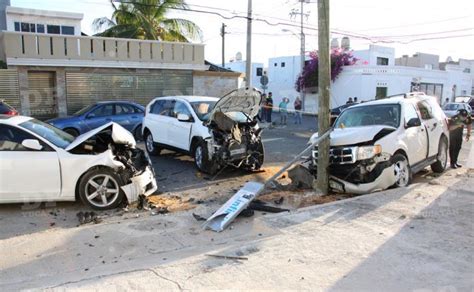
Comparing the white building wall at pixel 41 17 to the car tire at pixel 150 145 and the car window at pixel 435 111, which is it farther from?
the car window at pixel 435 111

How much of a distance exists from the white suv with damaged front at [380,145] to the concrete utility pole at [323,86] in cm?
20

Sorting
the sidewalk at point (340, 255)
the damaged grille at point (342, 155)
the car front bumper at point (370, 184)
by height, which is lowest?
the sidewalk at point (340, 255)

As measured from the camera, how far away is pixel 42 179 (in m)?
6.55

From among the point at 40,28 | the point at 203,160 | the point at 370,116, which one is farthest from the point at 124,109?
the point at 40,28

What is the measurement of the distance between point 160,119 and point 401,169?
20.5 feet

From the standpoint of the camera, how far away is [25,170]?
6477mm

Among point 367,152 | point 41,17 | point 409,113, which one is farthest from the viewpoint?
point 41,17

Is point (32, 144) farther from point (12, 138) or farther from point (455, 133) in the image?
point (455, 133)

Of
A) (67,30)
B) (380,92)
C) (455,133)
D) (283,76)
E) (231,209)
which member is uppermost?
(67,30)

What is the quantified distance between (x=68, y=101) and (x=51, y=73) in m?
1.48

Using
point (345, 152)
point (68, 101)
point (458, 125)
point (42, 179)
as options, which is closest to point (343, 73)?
point (68, 101)

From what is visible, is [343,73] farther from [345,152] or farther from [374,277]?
[374,277]

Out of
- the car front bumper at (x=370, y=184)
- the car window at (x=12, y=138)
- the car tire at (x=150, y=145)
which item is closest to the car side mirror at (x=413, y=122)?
the car front bumper at (x=370, y=184)

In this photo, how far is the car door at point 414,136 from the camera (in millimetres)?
8125
